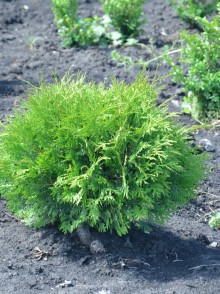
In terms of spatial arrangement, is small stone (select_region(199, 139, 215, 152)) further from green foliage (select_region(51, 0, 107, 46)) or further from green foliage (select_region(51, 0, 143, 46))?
green foliage (select_region(51, 0, 107, 46))

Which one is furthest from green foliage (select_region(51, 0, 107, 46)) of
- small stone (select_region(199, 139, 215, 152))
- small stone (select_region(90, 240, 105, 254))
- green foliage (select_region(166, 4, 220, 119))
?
small stone (select_region(90, 240, 105, 254))

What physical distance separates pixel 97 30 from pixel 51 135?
14.0 ft

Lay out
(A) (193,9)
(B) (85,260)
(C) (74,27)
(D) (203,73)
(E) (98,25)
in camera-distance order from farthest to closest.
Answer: (E) (98,25)
(A) (193,9)
(C) (74,27)
(D) (203,73)
(B) (85,260)

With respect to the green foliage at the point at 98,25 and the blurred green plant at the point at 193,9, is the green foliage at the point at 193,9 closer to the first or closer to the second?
the blurred green plant at the point at 193,9

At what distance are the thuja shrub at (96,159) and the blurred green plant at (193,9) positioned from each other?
13.7 feet

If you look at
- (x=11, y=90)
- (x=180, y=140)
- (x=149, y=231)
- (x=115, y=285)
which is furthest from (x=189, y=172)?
(x=11, y=90)

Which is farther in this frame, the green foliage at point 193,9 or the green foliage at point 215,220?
the green foliage at point 193,9

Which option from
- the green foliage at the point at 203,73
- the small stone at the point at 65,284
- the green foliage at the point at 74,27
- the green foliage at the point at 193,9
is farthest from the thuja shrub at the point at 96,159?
the green foliage at the point at 193,9

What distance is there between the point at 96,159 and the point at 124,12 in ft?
14.3

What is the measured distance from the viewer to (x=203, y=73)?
654 centimetres

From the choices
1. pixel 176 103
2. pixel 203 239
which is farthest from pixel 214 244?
pixel 176 103

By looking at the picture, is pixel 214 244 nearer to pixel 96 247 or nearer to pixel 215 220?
pixel 215 220

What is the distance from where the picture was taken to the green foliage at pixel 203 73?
21.1ft

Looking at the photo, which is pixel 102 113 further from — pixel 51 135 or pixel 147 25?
pixel 147 25
